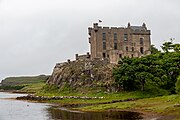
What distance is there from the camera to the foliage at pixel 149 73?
95.8 m

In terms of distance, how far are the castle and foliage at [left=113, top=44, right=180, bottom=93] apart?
2352cm

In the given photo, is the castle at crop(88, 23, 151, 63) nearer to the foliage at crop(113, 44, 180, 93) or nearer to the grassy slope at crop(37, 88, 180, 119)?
the grassy slope at crop(37, 88, 180, 119)

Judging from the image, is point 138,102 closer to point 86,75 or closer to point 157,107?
point 157,107

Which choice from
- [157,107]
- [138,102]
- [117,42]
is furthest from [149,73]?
[117,42]

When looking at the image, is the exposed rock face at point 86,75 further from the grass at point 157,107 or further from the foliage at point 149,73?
the grass at point 157,107

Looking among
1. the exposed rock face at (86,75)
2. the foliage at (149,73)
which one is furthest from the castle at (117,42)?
the foliage at (149,73)

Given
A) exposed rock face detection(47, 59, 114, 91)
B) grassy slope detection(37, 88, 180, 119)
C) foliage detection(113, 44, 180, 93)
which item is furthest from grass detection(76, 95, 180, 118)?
exposed rock face detection(47, 59, 114, 91)

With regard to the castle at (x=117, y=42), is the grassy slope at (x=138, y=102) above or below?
below

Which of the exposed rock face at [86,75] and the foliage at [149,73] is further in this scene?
the exposed rock face at [86,75]

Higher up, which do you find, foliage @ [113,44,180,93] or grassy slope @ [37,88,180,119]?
foliage @ [113,44,180,93]

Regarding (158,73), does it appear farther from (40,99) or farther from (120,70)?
(40,99)

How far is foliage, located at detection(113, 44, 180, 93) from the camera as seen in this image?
9581cm

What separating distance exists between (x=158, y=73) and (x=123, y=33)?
36.6m

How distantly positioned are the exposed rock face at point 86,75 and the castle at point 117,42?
5.71m
